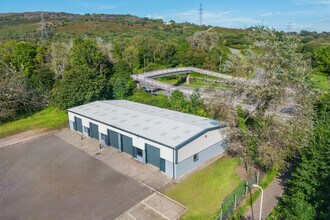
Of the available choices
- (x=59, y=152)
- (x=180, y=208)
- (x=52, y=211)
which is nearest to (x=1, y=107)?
(x=59, y=152)

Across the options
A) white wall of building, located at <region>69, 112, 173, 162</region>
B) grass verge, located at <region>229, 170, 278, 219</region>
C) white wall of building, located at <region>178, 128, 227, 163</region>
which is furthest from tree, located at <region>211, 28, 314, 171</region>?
white wall of building, located at <region>69, 112, 173, 162</region>

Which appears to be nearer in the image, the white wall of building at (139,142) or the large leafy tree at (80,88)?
the white wall of building at (139,142)

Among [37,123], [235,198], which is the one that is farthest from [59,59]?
[235,198]

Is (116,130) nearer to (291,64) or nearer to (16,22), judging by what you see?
(291,64)

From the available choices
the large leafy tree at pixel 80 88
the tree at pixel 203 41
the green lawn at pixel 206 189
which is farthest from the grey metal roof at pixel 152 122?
the tree at pixel 203 41

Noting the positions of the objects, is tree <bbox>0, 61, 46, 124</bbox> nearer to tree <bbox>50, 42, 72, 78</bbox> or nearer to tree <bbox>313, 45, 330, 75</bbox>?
tree <bbox>50, 42, 72, 78</bbox>

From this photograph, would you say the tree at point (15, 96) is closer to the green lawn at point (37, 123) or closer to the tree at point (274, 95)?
the green lawn at point (37, 123)
